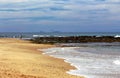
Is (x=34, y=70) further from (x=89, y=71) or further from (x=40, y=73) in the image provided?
(x=89, y=71)

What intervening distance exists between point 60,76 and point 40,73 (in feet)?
3.60

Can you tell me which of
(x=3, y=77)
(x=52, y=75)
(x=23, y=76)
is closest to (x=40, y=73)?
(x=52, y=75)

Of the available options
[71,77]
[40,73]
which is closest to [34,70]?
[40,73]

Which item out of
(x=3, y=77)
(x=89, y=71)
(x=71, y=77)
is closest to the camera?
(x=3, y=77)

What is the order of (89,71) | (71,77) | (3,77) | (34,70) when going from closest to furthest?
1. (3,77)
2. (71,77)
3. (34,70)
4. (89,71)

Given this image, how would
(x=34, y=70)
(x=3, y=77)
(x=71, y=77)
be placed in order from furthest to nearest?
(x=34, y=70)
(x=71, y=77)
(x=3, y=77)

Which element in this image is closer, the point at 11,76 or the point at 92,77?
the point at 11,76

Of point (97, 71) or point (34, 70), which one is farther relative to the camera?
point (97, 71)

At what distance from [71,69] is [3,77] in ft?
22.5

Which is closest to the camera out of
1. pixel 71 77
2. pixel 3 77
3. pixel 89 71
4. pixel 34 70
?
pixel 3 77

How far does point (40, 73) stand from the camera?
17.1m

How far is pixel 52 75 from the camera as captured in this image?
1677 cm

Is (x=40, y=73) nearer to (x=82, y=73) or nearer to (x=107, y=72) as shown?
(x=82, y=73)

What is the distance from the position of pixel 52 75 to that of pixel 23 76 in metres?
2.09
